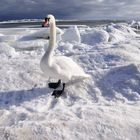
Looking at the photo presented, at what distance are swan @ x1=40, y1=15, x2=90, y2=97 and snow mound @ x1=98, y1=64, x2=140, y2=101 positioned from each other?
1.37 ft

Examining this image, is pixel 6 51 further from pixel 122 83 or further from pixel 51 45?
pixel 122 83

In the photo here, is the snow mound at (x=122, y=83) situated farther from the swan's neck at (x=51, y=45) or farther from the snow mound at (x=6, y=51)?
the snow mound at (x=6, y=51)

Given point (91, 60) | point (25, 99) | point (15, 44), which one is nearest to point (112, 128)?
point (25, 99)

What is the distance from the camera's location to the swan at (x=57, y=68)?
6.43 metres

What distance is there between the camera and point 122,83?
6.89 m

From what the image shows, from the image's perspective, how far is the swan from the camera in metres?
6.43

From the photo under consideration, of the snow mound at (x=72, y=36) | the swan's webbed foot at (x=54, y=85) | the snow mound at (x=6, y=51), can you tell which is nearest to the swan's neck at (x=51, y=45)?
the swan's webbed foot at (x=54, y=85)

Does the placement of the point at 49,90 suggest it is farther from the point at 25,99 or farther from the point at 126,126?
the point at 126,126

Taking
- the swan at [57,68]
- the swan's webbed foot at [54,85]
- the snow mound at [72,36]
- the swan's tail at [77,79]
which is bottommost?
the snow mound at [72,36]

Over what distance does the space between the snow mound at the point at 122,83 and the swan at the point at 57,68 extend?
16.5 inches

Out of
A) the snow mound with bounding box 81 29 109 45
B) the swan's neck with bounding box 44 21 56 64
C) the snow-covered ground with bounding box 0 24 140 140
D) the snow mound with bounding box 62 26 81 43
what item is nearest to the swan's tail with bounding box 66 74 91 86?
the snow-covered ground with bounding box 0 24 140 140

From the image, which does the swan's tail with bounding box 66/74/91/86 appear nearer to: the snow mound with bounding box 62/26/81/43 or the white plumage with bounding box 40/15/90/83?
the white plumage with bounding box 40/15/90/83

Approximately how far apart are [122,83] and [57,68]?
131cm

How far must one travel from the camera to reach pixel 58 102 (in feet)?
20.5
